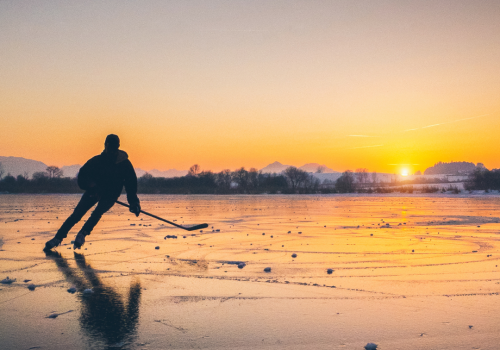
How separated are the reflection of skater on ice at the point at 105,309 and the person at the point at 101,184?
1.98 meters

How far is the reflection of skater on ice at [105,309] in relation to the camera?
3.39 meters

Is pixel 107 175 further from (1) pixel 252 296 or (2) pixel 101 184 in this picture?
(1) pixel 252 296

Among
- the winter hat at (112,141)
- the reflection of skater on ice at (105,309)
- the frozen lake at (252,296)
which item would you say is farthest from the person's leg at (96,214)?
the reflection of skater on ice at (105,309)

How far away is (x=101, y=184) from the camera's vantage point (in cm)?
773

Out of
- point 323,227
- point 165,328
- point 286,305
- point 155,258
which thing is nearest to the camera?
point 165,328

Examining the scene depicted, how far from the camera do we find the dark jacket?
25.0ft

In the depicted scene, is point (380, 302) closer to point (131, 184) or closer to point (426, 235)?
point (131, 184)

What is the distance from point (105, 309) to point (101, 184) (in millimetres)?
4114

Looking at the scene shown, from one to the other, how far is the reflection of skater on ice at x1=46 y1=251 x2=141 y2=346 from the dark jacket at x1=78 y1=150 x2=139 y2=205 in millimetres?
2202

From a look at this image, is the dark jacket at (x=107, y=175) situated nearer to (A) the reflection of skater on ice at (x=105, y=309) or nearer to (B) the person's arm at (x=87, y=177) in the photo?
(B) the person's arm at (x=87, y=177)

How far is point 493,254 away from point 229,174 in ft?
334

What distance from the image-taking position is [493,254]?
716cm

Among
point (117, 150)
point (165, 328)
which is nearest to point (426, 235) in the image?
point (117, 150)

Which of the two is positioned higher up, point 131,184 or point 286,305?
point 131,184
